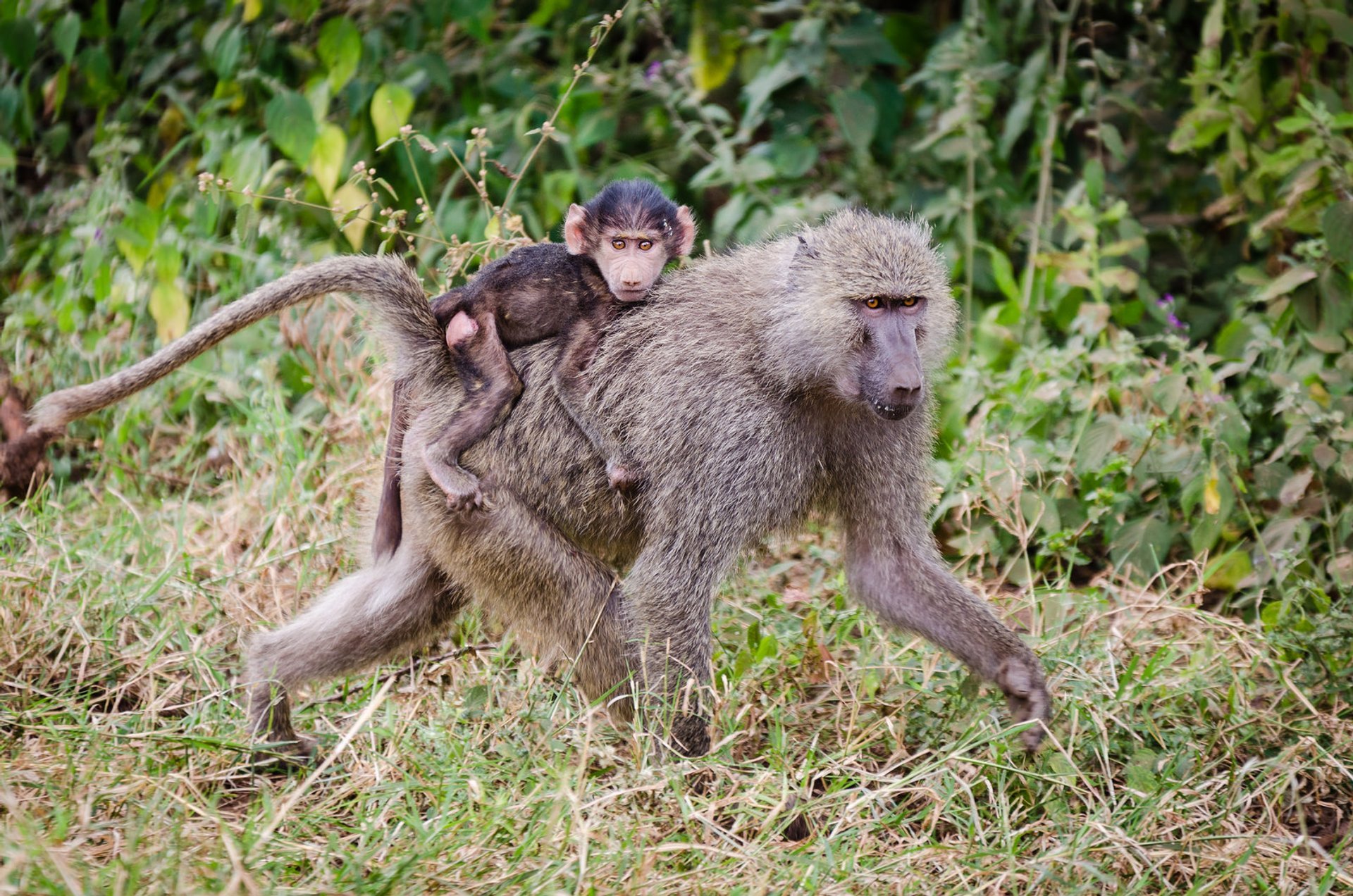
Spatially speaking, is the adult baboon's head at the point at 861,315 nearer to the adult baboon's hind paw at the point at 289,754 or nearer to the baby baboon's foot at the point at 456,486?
the baby baboon's foot at the point at 456,486

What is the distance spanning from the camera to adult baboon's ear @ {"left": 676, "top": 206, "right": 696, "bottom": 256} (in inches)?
122

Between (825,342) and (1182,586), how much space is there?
63.7 inches

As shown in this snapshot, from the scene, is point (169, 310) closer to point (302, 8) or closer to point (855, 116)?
point (302, 8)

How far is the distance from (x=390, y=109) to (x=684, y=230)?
6.37 feet

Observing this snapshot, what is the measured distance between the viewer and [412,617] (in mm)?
3047

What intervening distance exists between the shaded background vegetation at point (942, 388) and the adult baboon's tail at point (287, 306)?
24.3 inches

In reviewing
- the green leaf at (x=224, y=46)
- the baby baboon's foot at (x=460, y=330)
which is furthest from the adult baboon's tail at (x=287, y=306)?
the green leaf at (x=224, y=46)

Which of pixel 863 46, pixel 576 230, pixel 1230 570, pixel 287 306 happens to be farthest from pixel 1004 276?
pixel 287 306

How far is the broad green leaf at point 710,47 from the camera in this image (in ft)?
17.4

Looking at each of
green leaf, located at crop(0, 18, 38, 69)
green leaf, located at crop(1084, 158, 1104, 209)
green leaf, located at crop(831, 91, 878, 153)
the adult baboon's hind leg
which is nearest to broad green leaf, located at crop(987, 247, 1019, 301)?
green leaf, located at crop(1084, 158, 1104, 209)

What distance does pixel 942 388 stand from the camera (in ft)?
14.3

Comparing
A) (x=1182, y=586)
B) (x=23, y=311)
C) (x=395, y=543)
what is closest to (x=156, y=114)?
(x=23, y=311)

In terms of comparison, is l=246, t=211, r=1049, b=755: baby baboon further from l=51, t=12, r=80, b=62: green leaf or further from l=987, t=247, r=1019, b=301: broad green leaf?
l=51, t=12, r=80, b=62: green leaf

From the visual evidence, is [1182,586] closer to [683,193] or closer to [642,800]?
[642,800]
